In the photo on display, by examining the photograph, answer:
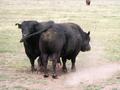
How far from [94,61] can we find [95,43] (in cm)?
474

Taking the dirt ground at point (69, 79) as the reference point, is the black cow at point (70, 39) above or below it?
above

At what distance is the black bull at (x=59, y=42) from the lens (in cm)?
1375

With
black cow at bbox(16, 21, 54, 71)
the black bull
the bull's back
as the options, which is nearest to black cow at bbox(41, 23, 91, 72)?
the black bull

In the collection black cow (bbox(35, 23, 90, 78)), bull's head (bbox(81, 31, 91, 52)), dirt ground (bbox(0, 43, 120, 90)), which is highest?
black cow (bbox(35, 23, 90, 78))

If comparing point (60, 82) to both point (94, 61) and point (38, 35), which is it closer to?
point (38, 35)

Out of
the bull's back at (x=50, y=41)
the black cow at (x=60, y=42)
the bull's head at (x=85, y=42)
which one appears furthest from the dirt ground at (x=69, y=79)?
the bull's back at (x=50, y=41)

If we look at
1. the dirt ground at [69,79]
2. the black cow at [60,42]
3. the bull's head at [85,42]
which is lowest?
the dirt ground at [69,79]

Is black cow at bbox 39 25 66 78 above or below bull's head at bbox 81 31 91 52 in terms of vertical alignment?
above

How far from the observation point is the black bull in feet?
45.1

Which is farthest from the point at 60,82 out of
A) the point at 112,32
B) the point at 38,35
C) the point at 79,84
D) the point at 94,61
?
the point at 112,32

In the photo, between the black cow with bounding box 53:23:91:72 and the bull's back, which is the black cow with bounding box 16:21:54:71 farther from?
the black cow with bounding box 53:23:91:72

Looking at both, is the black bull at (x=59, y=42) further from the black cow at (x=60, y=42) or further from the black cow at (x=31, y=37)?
the black cow at (x=31, y=37)

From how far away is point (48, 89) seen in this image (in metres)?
12.3

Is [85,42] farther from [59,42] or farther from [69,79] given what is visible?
[69,79]
